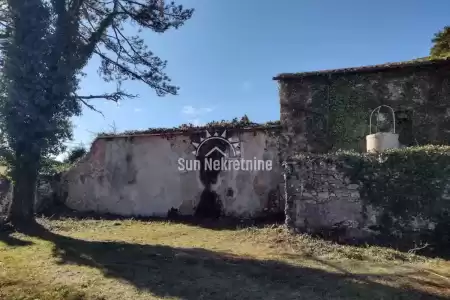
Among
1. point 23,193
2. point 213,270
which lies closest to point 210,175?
point 23,193

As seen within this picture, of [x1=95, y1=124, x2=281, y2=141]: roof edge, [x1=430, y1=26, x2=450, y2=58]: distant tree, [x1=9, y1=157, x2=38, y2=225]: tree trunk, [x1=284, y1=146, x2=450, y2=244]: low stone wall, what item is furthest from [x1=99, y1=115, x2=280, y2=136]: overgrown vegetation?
[x1=430, y1=26, x2=450, y2=58]: distant tree

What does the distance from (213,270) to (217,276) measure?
0.31 metres

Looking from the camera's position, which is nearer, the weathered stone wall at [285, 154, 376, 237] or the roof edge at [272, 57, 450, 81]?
the weathered stone wall at [285, 154, 376, 237]

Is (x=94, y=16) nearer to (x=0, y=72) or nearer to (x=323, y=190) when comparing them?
(x=0, y=72)

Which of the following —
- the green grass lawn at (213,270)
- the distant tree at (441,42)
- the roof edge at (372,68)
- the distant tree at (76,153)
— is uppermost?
the distant tree at (441,42)

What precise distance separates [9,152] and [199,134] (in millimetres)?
6013

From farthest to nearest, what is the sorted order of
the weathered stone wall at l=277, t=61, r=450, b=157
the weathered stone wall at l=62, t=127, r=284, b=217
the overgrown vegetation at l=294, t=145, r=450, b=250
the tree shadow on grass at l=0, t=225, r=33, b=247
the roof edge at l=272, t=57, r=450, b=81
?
the weathered stone wall at l=62, t=127, r=284, b=217 < the weathered stone wall at l=277, t=61, r=450, b=157 < the roof edge at l=272, t=57, r=450, b=81 < the tree shadow on grass at l=0, t=225, r=33, b=247 < the overgrown vegetation at l=294, t=145, r=450, b=250

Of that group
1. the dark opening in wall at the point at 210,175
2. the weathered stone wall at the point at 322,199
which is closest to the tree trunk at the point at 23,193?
the dark opening in wall at the point at 210,175

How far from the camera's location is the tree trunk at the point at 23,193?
9039 mm

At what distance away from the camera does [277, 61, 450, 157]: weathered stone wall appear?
10602mm

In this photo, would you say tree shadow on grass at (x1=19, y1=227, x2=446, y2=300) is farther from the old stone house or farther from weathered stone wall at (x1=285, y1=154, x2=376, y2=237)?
the old stone house

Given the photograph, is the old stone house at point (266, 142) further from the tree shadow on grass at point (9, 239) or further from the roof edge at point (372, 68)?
the tree shadow on grass at point (9, 239)

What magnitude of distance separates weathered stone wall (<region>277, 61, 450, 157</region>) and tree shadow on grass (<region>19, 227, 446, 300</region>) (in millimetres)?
6153

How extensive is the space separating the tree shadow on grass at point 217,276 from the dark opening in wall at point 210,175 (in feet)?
16.4
